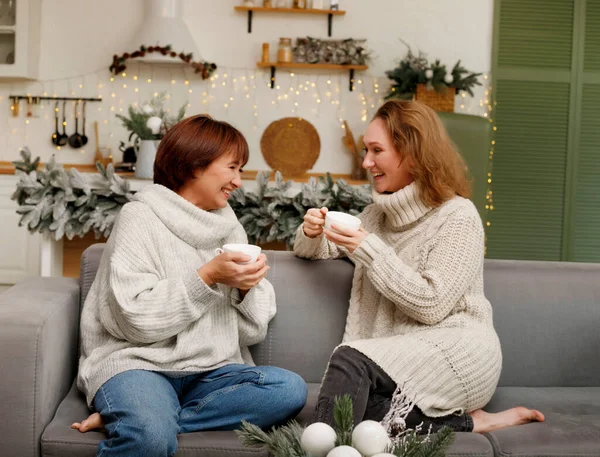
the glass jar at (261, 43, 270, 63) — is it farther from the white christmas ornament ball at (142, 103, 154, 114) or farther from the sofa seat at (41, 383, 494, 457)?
the sofa seat at (41, 383, 494, 457)

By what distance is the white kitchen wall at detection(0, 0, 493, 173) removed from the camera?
554 centimetres

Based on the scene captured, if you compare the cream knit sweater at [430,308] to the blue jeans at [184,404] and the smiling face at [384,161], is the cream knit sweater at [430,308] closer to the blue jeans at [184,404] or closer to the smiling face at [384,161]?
the smiling face at [384,161]

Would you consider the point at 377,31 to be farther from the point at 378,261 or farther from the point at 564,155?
the point at 378,261

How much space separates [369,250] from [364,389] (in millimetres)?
353

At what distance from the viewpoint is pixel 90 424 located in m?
1.86

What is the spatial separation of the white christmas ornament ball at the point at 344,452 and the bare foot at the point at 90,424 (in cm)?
82

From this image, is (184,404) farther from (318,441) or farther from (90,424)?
(318,441)

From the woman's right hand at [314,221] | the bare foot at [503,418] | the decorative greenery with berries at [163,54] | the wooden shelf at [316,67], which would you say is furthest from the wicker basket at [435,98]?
the bare foot at [503,418]

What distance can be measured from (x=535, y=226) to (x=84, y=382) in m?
4.17

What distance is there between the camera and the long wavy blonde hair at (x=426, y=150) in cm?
218

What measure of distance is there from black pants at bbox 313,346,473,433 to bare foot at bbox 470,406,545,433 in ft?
0.08

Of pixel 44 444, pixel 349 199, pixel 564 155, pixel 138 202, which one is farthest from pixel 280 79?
pixel 44 444

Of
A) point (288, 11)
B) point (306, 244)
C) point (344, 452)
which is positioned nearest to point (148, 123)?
point (288, 11)

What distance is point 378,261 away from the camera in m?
2.07
